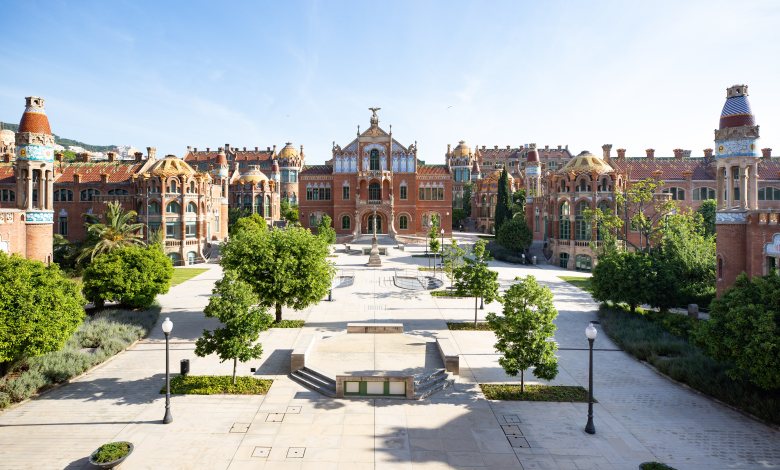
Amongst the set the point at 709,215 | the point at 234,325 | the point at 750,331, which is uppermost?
the point at 709,215

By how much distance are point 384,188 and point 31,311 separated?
56.1 metres

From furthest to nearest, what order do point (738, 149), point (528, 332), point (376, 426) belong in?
point (738, 149) → point (528, 332) → point (376, 426)

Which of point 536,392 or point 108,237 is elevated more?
point 108,237

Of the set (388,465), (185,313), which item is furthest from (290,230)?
(388,465)

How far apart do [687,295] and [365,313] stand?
68.3 ft

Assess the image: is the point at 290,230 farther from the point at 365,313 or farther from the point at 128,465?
the point at 128,465

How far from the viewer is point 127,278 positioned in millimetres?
24953

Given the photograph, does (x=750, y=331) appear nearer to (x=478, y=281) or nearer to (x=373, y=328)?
(x=478, y=281)

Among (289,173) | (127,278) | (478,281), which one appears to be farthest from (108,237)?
(289,173)

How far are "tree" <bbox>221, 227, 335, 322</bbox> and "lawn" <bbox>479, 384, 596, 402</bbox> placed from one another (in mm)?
10352

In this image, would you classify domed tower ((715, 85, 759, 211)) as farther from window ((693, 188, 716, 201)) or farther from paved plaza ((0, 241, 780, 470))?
window ((693, 188, 716, 201))

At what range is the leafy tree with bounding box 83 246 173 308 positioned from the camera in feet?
81.2

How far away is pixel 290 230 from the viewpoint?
24562mm

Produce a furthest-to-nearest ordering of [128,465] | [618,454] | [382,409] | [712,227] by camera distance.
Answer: [712,227] → [382,409] → [618,454] → [128,465]
